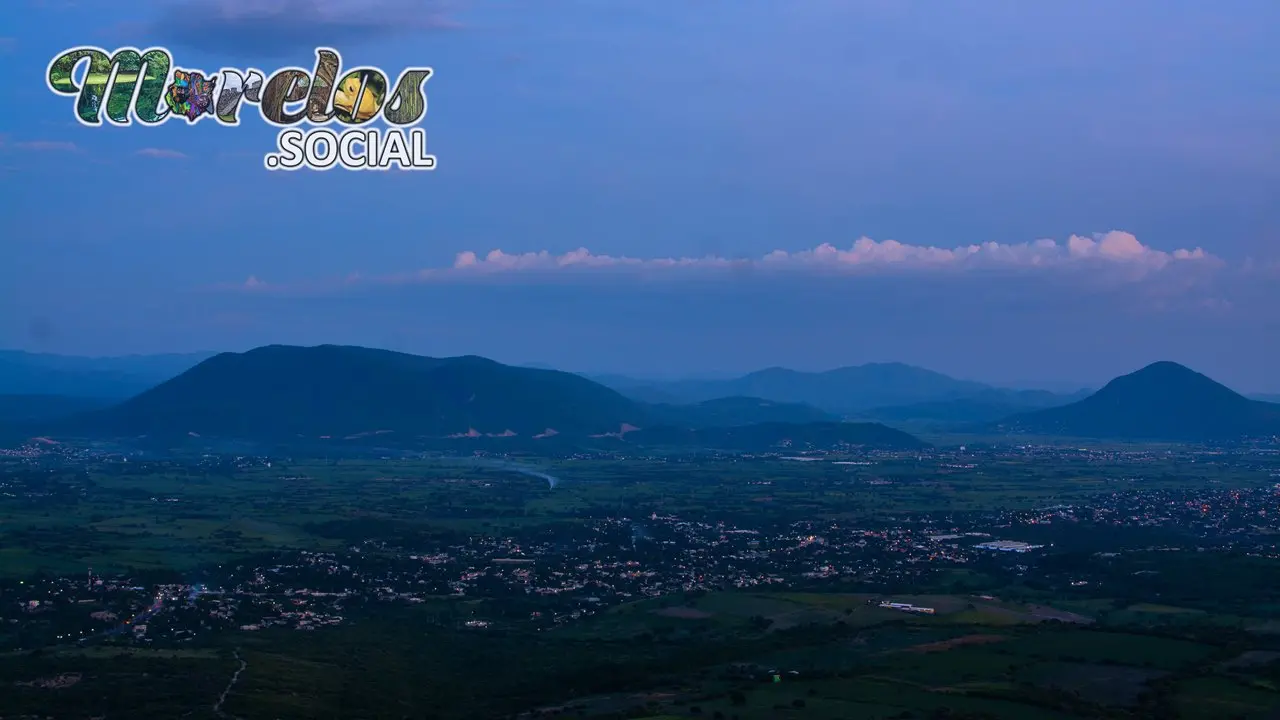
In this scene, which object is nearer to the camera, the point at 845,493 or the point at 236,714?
the point at 236,714

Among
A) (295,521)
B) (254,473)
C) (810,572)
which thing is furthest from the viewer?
(254,473)

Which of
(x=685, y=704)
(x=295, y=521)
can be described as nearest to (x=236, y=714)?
(x=685, y=704)

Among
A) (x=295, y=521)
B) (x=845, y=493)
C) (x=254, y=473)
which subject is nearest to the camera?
(x=295, y=521)

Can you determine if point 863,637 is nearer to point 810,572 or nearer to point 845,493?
point 810,572

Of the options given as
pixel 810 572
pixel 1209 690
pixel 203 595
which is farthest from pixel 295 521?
pixel 1209 690

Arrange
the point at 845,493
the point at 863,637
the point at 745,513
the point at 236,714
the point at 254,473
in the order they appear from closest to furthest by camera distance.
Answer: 1. the point at 236,714
2. the point at 863,637
3. the point at 745,513
4. the point at 845,493
5. the point at 254,473

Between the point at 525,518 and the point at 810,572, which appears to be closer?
the point at 810,572

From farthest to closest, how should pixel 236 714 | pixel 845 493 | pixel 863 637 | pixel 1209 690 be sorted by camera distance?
pixel 845 493 → pixel 863 637 → pixel 1209 690 → pixel 236 714

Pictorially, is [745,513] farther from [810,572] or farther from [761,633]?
[761,633]
